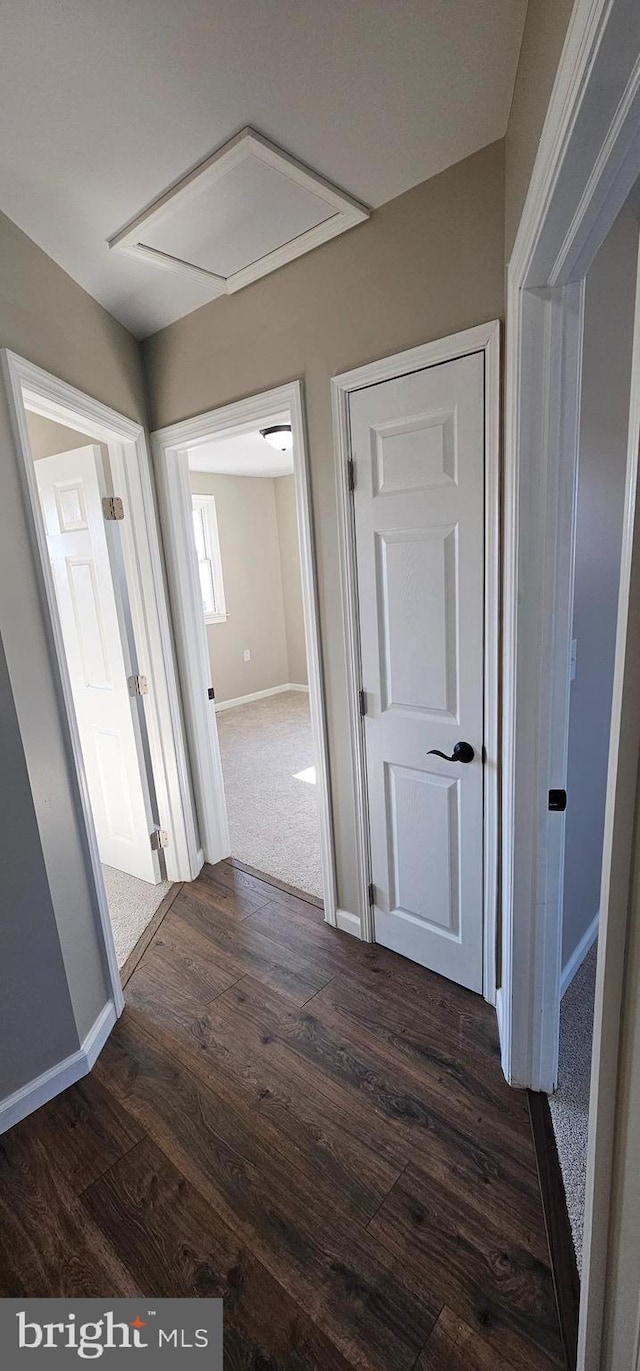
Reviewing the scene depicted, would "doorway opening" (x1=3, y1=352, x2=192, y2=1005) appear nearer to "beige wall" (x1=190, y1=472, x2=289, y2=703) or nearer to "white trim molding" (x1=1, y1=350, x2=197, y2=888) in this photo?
"white trim molding" (x1=1, y1=350, x2=197, y2=888)

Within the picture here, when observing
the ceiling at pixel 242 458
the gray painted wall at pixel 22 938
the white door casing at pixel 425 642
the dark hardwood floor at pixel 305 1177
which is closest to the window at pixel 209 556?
the ceiling at pixel 242 458

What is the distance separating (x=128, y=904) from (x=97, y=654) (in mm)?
1181

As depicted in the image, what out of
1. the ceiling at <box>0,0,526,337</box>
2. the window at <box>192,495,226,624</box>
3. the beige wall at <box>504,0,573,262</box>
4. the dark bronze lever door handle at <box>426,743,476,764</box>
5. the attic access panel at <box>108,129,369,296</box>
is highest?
the ceiling at <box>0,0,526,337</box>

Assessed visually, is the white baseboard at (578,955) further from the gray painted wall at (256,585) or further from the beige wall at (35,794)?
the gray painted wall at (256,585)

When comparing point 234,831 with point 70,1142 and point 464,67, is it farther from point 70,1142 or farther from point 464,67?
point 464,67

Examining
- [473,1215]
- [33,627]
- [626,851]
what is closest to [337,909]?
[473,1215]

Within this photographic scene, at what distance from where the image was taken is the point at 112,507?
7.55 ft

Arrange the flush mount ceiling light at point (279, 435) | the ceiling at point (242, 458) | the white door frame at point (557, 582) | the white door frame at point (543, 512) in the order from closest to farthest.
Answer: the white door frame at point (557, 582), the white door frame at point (543, 512), the flush mount ceiling light at point (279, 435), the ceiling at point (242, 458)

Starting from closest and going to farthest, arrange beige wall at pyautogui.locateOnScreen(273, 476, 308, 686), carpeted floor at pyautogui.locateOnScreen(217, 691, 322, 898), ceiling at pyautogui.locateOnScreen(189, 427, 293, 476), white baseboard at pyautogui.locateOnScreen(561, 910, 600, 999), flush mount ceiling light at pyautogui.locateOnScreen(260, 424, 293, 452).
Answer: white baseboard at pyautogui.locateOnScreen(561, 910, 600, 999) → carpeted floor at pyautogui.locateOnScreen(217, 691, 322, 898) → flush mount ceiling light at pyautogui.locateOnScreen(260, 424, 293, 452) → ceiling at pyautogui.locateOnScreen(189, 427, 293, 476) → beige wall at pyautogui.locateOnScreen(273, 476, 308, 686)

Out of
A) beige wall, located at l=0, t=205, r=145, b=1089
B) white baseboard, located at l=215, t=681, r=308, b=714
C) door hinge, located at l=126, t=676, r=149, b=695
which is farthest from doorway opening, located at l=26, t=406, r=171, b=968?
white baseboard, located at l=215, t=681, r=308, b=714

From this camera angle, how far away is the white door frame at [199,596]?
1.95 metres

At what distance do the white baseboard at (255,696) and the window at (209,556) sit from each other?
0.89 metres

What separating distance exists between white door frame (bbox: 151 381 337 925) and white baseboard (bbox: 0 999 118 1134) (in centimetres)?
95

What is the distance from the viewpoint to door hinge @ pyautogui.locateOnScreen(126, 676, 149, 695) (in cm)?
247
